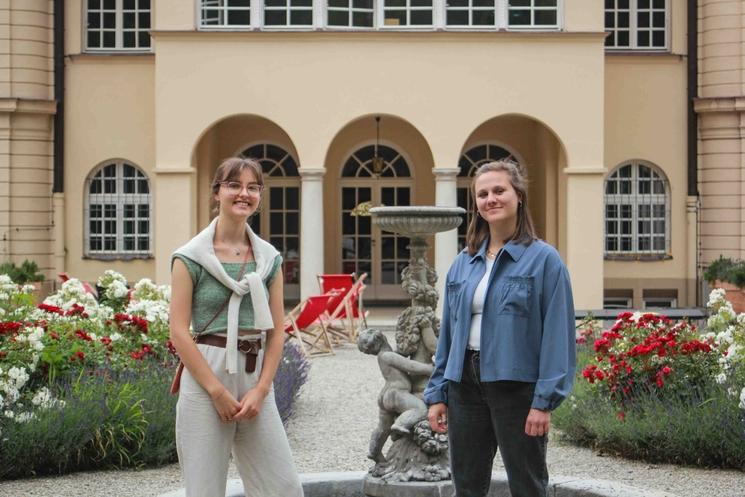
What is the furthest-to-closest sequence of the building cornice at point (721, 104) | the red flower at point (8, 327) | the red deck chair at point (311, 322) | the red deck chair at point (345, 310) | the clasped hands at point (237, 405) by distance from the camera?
the building cornice at point (721, 104) → the red deck chair at point (345, 310) → the red deck chair at point (311, 322) → the red flower at point (8, 327) → the clasped hands at point (237, 405)

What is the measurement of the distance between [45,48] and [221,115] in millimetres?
3751

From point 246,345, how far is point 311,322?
1070 centimetres

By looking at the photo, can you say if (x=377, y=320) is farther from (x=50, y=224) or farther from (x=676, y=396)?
(x=676, y=396)

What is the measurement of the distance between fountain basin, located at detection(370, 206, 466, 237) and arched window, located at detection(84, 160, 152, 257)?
15.1 metres

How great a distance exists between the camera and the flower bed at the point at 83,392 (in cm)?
813

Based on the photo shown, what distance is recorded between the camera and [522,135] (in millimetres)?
22359

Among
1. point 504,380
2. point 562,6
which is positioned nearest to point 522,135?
point 562,6

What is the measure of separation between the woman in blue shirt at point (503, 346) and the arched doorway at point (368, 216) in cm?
1734

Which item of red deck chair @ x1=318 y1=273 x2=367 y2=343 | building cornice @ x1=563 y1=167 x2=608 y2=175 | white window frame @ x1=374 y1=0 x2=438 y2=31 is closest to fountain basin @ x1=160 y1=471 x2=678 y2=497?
red deck chair @ x1=318 y1=273 x2=367 y2=343

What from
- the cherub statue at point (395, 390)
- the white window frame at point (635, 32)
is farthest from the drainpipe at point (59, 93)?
the cherub statue at point (395, 390)

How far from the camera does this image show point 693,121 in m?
21.2

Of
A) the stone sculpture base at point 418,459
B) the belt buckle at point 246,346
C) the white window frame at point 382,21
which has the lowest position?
the stone sculpture base at point 418,459

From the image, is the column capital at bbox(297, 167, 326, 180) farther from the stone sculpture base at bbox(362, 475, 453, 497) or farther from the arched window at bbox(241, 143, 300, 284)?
the stone sculpture base at bbox(362, 475, 453, 497)

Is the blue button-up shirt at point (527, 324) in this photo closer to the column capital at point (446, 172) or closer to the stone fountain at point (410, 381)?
the stone fountain at point (410, 381)
